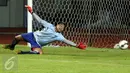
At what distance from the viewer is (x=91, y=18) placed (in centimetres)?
1709

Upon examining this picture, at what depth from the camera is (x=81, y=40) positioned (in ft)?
54.0

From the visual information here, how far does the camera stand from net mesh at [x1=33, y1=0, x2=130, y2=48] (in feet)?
53.1

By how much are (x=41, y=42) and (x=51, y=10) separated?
16.7 feet

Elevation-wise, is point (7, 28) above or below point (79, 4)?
below

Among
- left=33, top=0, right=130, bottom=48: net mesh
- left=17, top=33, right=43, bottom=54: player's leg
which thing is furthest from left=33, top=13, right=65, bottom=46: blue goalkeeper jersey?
left=33, top=0, right=130, bottom=48: net mesh

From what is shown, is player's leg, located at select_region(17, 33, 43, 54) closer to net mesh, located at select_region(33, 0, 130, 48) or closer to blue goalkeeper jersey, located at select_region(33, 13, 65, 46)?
blue goalkeeper jersey, located at select_region(33, 13, 65, 46)

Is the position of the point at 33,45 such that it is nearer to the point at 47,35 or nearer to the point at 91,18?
the point at 47,35

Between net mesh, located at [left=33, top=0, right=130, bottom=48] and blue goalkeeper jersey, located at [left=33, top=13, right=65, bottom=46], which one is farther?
net mesh, located at [left=33, top=0, right=130, bottom=48]

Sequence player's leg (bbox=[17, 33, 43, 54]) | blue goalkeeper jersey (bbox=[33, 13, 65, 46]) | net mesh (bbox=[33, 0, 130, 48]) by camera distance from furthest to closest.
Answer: net mesh (bbox=[33, 0, 130, 48]), blue goalkeeper jersey (bbox=[33, 13, 65, 46]), player's leg (bbox=[17, 33, 43, 54])

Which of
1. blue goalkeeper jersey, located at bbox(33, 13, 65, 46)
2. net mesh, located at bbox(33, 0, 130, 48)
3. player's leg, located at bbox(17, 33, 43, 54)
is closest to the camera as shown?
player's leg, located at bbox(17, 33, 43, 54)

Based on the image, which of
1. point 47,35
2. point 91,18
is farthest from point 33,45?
point 91,18

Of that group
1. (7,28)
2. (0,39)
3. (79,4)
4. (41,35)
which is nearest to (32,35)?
(41,35)

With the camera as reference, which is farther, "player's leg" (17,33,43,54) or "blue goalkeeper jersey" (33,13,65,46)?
"blue goalkeeper jersey" (33,13,65,46)

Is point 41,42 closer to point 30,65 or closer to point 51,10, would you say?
point 30,65
